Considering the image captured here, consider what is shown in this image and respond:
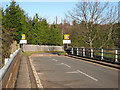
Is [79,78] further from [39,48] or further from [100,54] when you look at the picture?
[39,48]

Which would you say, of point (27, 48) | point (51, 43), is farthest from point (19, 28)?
point (51, 43)

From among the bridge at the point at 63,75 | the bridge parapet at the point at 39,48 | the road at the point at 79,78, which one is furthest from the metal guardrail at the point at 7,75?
the bridge parapet at the point at 39,48

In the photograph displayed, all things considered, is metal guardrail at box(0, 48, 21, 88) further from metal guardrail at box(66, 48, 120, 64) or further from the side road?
metal guardrail at box(66, 48, 120, 64)

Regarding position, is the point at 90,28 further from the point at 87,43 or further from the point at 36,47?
the point at 36,47

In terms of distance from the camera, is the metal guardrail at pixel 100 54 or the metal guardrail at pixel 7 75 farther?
the metal guardrail at pixel 100 54

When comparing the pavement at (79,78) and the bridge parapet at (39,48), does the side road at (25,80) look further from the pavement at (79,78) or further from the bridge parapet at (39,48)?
the bridge parapet at (39,48)

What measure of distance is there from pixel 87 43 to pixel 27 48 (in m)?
28.4

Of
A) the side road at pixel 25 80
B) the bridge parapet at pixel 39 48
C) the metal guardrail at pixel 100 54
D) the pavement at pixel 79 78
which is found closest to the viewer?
the side road at pixel 25 80

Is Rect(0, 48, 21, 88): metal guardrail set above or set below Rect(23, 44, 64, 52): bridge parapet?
above

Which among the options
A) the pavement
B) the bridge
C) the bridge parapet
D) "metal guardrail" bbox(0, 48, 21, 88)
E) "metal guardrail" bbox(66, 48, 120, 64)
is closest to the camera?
"metal guardrail" bbox(0, 48, 21, 88)

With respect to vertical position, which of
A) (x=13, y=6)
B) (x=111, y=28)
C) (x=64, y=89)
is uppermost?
(x=13, y=6)

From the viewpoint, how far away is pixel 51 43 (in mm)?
69938

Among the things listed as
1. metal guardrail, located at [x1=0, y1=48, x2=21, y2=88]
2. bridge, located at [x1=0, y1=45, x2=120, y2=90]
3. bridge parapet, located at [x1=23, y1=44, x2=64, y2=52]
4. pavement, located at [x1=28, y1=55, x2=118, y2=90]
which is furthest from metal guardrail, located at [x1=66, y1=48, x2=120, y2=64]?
bridge parapet, located at [x1=23, y1=44, x2=64, y2=52]

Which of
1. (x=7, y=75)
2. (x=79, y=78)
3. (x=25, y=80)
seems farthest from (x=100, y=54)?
(x=7, y=75)
